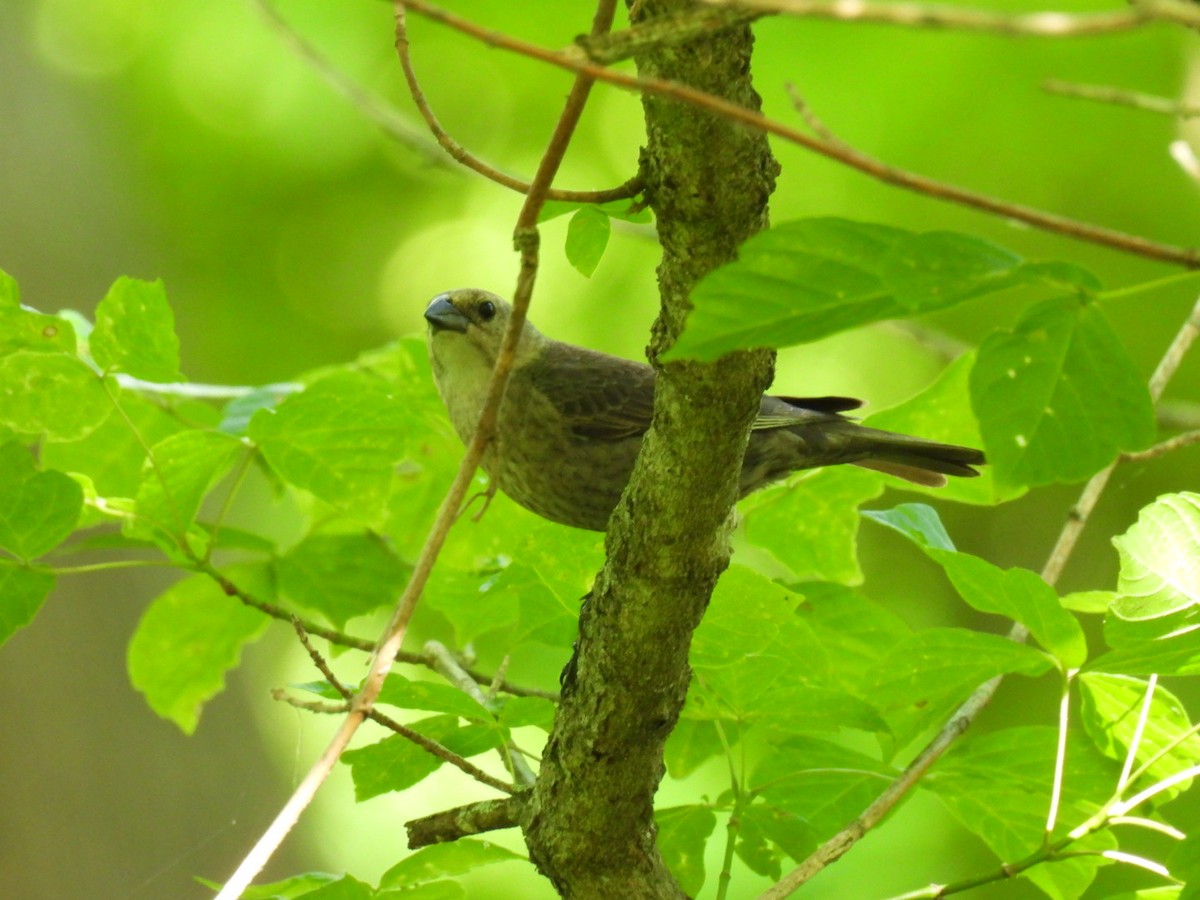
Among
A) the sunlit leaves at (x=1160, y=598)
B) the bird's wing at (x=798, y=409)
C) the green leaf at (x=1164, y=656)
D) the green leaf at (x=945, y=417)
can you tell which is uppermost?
the bird's wing at (x=798, y=409)

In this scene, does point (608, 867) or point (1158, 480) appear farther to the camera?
point (1158, 480)

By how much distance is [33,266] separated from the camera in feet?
18.0

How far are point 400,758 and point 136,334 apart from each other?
2.83ft

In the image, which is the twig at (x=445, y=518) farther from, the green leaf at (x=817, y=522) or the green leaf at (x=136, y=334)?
the green leaf at (x=817, y=522)

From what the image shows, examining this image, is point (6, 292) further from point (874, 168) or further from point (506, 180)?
point (874, 168)

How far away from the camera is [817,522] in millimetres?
2420

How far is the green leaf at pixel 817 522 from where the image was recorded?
2.39 metres

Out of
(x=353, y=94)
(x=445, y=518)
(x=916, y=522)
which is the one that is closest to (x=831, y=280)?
(x=445, y=518)

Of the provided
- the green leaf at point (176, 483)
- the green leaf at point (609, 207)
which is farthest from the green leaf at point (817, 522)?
the green leaf at point (176, 483)

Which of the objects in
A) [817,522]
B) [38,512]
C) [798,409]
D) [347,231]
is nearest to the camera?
[38,512]

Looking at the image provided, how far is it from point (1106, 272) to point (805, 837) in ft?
15.8

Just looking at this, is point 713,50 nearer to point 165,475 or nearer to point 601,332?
point 165,475

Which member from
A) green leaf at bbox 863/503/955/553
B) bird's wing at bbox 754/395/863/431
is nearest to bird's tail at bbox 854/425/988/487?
bird's wing at bbox 754/395/863/431

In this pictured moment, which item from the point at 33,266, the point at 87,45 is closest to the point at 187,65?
the point at 87,45
